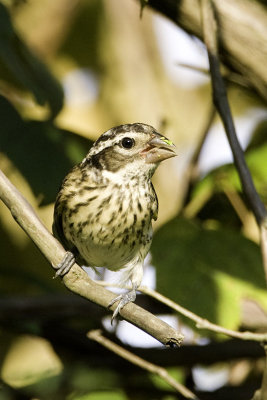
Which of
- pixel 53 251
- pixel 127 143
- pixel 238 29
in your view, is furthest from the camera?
pixel 238 29

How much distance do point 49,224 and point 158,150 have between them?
Answer: 164cm

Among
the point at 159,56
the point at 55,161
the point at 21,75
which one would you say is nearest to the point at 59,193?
the point at 55,161

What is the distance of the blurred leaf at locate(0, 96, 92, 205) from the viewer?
490 cm

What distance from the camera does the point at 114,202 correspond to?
16.8ft

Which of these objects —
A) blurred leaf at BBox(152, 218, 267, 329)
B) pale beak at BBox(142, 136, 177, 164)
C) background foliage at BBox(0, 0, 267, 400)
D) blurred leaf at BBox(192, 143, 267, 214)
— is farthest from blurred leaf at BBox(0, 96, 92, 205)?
Result: blurred leaf at BBox(192, 143, 267, 214)

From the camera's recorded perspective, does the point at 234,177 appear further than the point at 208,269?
Yes

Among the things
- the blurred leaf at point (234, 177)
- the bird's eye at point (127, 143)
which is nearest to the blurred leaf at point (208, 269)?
the blurred leaf at point (234, 177)

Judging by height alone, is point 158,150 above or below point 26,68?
below

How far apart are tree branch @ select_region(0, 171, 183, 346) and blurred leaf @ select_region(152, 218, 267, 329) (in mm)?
1361

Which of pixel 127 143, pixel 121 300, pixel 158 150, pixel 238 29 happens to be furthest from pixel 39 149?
pixel 121 300

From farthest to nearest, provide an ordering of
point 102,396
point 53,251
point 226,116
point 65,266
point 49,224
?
point 49,224, point 102,396, point 226,116, point 65,266, point 53,251

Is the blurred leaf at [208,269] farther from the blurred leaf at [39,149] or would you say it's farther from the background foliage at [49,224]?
the blurred leaf at [39,149]

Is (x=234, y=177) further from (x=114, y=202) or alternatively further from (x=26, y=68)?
(x=26, y=68)

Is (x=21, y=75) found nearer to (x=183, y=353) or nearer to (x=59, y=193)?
(x=59, y=193)
